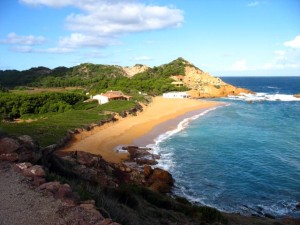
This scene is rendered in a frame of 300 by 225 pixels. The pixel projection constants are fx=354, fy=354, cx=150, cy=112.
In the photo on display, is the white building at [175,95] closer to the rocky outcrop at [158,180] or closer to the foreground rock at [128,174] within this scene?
the foreground rock at [128,174]

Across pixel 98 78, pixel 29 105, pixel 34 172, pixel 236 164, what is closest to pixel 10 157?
pixel 34 172

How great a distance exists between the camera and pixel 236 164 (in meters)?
31.1

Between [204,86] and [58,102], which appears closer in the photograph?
[58,102]

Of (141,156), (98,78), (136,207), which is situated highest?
(98,78)

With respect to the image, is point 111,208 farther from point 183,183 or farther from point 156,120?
point 156,120

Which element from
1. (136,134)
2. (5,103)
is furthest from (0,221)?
(5,103)

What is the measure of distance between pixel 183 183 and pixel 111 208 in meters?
16.3

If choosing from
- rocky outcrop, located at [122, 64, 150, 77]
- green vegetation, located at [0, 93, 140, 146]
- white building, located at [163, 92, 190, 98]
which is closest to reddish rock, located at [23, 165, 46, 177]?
green vegetation, located at [0, 93, 140, 146]

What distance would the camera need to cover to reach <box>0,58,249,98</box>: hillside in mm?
105000

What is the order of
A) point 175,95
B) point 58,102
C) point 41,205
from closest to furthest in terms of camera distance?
point 41,205 < point 58,102 < point 175,95

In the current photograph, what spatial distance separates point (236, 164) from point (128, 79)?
86887 millimetres

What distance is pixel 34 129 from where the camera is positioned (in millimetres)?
38188

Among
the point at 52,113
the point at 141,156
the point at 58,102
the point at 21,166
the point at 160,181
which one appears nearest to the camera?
the point at 21,166

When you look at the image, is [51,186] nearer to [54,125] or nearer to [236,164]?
[236,164]
